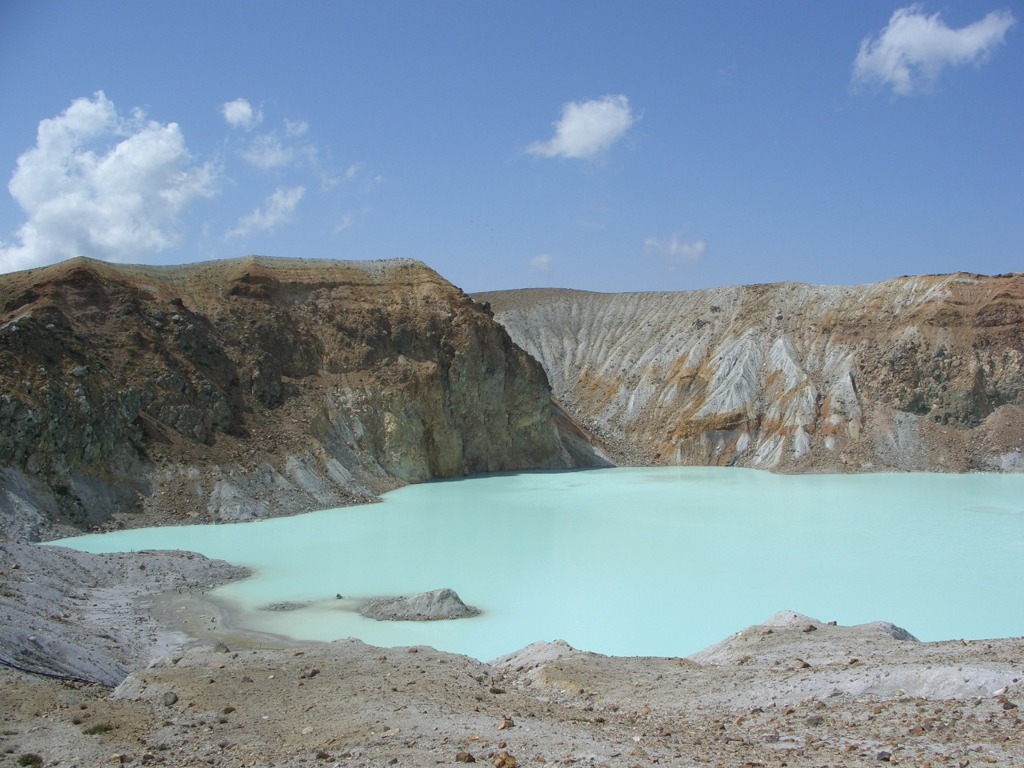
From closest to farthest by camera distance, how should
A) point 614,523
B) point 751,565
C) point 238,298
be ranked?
1. point 751,565
2. point 614,523
3. point 238,298

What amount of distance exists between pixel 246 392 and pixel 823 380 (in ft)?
96.1

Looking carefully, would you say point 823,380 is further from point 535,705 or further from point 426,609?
point 535,705

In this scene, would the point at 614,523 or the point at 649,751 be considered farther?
the point at 614,523

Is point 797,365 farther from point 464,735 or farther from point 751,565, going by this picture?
point 464,735

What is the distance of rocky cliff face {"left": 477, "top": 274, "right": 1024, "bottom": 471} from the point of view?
4028 cm

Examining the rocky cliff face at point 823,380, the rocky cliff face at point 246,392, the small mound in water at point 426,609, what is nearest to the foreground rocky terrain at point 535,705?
the small mound in water at point 426,609

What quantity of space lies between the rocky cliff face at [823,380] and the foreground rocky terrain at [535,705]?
32.1m

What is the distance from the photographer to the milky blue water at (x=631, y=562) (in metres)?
13.9

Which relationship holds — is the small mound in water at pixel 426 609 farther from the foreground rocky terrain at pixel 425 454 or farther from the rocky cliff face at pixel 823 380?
the rocky cliff face at pixel 823 380

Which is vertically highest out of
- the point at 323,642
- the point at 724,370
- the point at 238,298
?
the point at 238,298

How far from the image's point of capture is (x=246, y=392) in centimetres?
3331

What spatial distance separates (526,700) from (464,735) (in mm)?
1904

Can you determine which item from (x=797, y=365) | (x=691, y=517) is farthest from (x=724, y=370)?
(x=691, y=517)

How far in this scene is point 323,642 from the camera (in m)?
13.3
